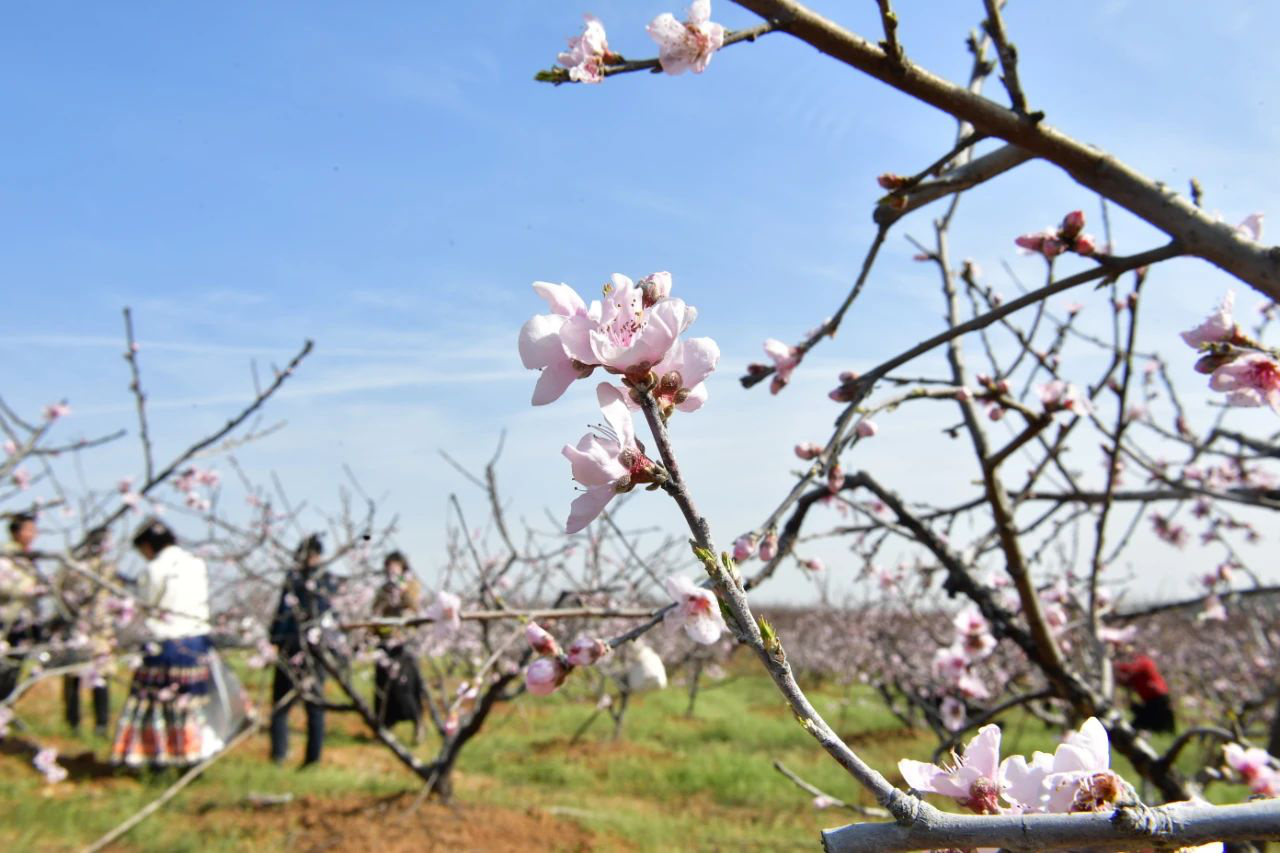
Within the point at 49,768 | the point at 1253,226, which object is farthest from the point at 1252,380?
the point at 49,768

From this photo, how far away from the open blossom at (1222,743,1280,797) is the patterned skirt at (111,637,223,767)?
683 centimetres

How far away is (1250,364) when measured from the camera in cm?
128

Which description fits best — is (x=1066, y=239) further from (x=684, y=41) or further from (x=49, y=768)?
(x=49, y=768)

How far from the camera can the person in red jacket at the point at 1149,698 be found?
28.5ft

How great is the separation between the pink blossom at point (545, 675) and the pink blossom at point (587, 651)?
2 cm

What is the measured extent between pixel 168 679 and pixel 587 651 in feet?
22.1

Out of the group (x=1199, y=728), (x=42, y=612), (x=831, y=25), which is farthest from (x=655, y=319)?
(x=42, y=612)

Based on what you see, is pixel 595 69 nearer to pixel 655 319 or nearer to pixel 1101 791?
pixel 655 319

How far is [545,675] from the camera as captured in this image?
125 cm

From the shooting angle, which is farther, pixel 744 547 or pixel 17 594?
pixel 17 594

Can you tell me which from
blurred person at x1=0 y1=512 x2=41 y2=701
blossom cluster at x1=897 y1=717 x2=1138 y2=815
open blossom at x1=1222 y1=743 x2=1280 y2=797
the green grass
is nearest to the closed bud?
blossom cluster at x1=897 y1=717 x2=1138 y2=815

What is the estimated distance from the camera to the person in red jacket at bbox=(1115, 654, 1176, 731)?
870cm

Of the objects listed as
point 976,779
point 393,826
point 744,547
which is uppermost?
point 744,547

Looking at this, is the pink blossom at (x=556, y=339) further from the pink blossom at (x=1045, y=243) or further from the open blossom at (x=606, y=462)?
the pink blossom at (x=1045, y=243)
